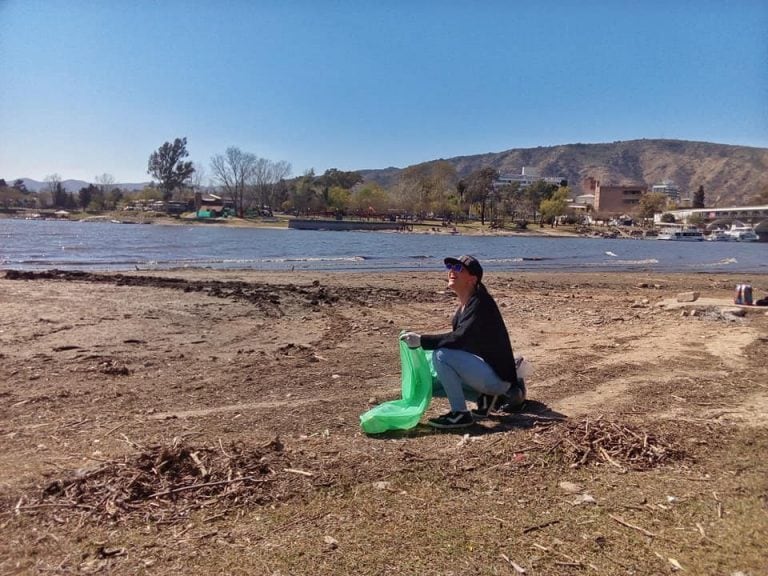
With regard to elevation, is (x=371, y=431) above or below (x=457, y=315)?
below

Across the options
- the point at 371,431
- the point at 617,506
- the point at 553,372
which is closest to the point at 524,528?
the point at 617,506

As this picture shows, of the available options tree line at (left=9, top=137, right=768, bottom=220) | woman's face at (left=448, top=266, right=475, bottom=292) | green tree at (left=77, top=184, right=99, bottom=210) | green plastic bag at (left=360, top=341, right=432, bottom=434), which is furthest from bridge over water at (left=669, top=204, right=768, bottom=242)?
green tree at (left=77, top=184, right=99, bottom=210)

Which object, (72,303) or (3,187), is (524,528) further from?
(3,187)

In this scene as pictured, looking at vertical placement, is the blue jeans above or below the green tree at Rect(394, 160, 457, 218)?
below

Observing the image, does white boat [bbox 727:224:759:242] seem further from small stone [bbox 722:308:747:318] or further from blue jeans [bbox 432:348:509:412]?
blue jeans [bbox 432:348:509:412]

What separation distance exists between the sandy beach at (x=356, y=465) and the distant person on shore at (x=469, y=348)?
1.03ft

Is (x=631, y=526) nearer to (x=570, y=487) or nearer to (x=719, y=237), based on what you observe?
(x=570, y=487)

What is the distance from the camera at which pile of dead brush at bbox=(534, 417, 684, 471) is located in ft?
12.7

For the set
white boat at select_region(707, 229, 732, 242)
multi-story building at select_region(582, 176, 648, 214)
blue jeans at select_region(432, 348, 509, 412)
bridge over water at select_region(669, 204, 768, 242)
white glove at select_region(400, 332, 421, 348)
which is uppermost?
multi-story building at select_region(582, 176, 648, 214)

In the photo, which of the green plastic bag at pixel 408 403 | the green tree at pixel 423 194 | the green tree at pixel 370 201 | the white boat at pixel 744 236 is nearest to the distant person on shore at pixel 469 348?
the green plastic bag at pixel 408 403

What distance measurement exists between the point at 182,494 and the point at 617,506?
8.06 ft

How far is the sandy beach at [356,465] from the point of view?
9.03 ft

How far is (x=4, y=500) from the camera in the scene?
10.5 ft

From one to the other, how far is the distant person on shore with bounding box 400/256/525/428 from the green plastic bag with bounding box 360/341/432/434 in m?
0.11
